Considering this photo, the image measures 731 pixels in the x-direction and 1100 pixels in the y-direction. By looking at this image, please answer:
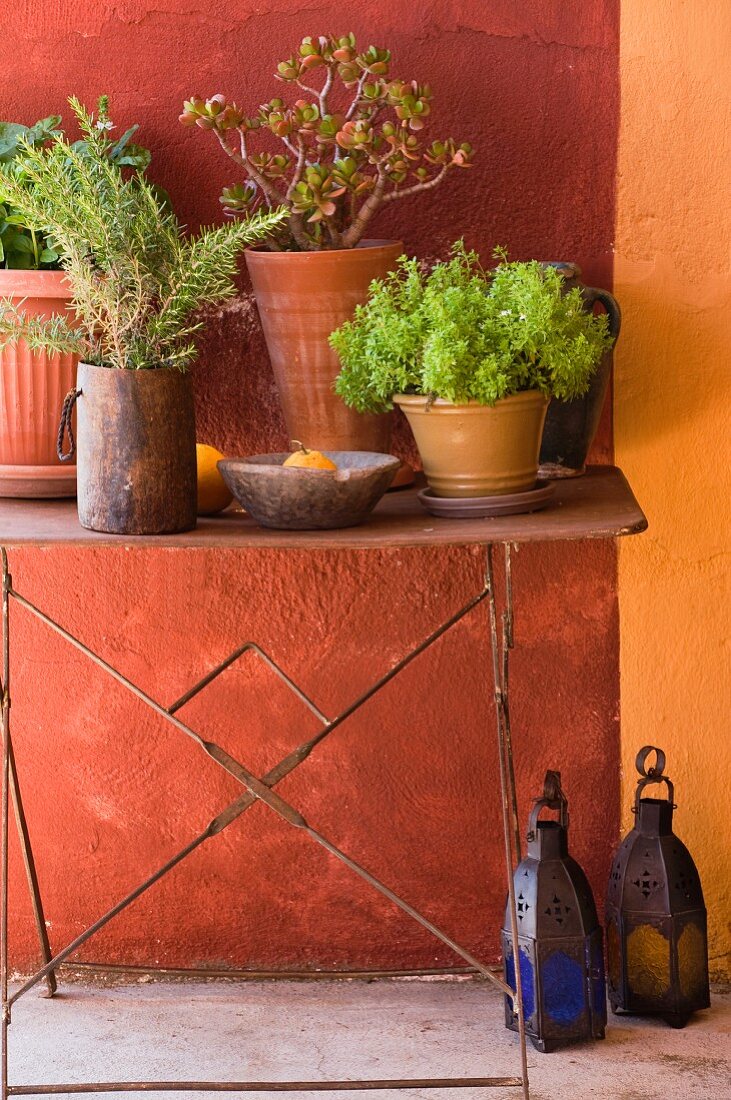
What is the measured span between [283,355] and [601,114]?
0.69 metres

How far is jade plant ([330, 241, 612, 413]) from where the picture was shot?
1677mm

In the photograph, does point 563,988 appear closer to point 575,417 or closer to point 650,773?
point 650,773

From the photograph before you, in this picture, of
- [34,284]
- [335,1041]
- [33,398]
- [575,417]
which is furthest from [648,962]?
[34,284]

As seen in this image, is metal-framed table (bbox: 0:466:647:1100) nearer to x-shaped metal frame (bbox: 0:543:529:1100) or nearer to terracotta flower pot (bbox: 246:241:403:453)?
x-shaped metal frame (bbox: 0:543:529:1100)

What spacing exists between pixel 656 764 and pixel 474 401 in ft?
2.58

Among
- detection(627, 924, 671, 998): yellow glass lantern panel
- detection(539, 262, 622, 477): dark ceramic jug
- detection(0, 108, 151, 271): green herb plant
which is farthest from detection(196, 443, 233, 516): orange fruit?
detection(627, 924, 671, 998): yellow glass lantern panel

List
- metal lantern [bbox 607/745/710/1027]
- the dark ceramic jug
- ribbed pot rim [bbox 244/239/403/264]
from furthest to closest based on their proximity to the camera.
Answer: metal lantern [bbox 607/745/710/1027] → the dark ceramic jug → ribbed pot rim [bbox 244/239/403/264]

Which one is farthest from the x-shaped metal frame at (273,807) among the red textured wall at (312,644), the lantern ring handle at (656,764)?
the lantern ring handle at (656,764)

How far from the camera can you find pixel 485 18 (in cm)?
205

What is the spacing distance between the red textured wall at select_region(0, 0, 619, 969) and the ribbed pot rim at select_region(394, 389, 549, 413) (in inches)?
16.1

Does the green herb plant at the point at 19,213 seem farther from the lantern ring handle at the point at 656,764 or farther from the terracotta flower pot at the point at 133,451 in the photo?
the lantern ring handle at the point at 656,764

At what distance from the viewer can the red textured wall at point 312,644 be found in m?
2.06

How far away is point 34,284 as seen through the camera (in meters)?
1.84

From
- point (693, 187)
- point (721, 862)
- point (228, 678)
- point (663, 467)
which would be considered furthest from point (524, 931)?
point (693, 187)
